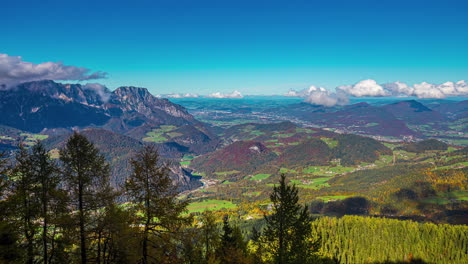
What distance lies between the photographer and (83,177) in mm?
22625

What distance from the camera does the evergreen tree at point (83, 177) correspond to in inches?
876

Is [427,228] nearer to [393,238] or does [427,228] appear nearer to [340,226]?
[393,238]

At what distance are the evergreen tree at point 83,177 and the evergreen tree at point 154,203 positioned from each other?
12.7ft

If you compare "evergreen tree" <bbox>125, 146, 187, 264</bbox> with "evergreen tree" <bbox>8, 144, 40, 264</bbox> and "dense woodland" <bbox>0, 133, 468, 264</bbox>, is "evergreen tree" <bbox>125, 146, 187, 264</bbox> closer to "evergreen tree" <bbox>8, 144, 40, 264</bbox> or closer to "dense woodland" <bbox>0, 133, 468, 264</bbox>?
"dense woodland" <bbox>0, 133, 468, 264</bbox>

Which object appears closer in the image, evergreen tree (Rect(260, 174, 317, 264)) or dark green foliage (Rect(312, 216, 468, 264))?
evergreen tree (Rect(260, 174, 317, 264))

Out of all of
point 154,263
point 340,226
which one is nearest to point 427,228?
point 340,226

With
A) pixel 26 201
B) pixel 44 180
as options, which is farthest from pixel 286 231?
pixel 26 201

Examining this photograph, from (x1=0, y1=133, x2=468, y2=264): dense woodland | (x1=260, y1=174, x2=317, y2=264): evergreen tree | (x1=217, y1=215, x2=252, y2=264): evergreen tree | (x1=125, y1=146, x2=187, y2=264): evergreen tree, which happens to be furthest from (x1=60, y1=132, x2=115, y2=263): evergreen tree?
(x1=260, y1=174, x2=317, y2=264): evergreen tree

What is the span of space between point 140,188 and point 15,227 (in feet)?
32.5

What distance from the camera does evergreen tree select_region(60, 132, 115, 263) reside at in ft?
73.0

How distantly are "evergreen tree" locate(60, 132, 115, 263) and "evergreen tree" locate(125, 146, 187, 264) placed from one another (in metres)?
3.87

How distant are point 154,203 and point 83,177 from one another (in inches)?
275

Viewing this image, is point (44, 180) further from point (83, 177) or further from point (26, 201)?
Answer: point (83, 177)

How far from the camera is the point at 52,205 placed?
22547 mm
